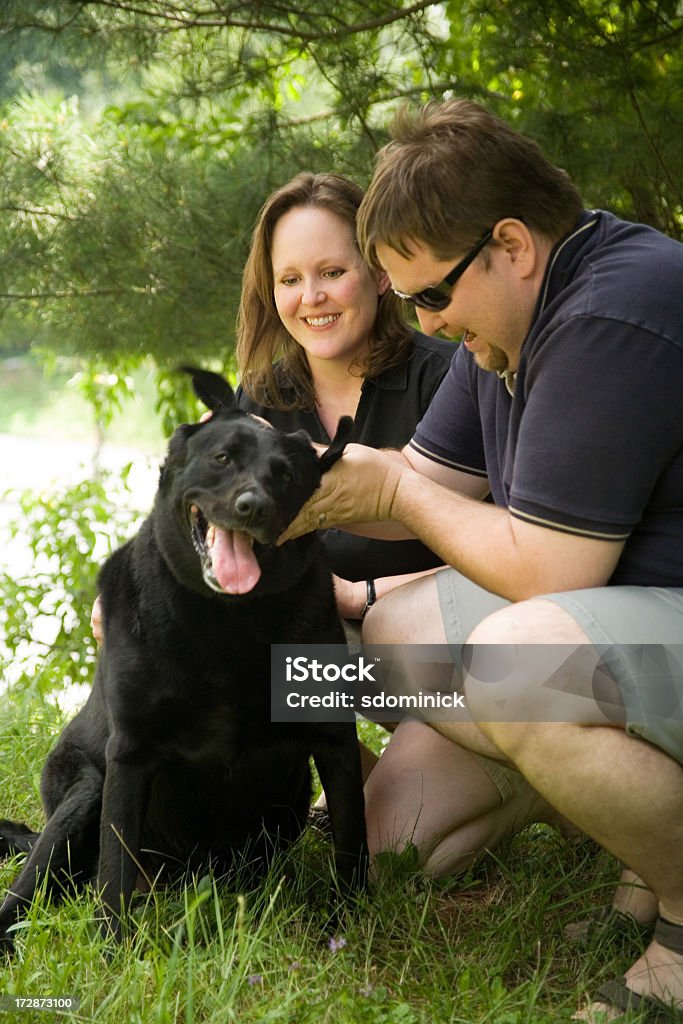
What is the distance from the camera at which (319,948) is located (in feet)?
6.93

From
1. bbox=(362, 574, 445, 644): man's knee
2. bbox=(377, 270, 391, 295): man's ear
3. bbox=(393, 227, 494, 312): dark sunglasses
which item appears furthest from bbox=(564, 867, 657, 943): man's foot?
bbox=(377, 270, 391, 295): man's ear

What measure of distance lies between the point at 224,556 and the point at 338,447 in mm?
324

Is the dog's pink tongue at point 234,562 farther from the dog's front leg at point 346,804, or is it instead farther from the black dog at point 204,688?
the dog's front leg at point 346,804

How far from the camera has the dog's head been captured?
214 cm

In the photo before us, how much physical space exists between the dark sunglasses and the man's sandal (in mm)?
1181

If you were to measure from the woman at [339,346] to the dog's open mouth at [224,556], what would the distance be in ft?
1.99

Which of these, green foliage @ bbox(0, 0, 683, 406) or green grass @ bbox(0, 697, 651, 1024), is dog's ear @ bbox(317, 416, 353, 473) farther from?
green foliage @ bbox(0, 0, 683, 406)

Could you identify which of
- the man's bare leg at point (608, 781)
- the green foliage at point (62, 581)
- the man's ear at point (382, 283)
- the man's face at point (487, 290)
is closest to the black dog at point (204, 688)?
the man's face at point (487, 290)

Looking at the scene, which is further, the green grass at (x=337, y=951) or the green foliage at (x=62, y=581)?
the green foliage at (x=62, y=581)

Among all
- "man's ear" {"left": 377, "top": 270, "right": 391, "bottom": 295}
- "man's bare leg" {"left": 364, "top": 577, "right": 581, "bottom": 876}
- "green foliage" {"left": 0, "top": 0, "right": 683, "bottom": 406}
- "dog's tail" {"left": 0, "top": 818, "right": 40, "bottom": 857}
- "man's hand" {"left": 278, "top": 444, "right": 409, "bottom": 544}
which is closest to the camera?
"man's hand" {"left": 278, "top": 444, "right": 409, "bottom": 544}

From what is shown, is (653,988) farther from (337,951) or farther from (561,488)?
(561,488)

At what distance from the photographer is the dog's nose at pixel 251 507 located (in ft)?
6.79

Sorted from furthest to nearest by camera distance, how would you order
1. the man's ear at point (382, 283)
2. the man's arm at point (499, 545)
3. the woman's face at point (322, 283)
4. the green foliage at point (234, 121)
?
the green foliage at point (234, 121), the man's ear at point (382, 283), the woman's face at point (322, 283), the man's arm at point (499, 545)

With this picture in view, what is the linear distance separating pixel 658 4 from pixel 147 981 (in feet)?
9.33
